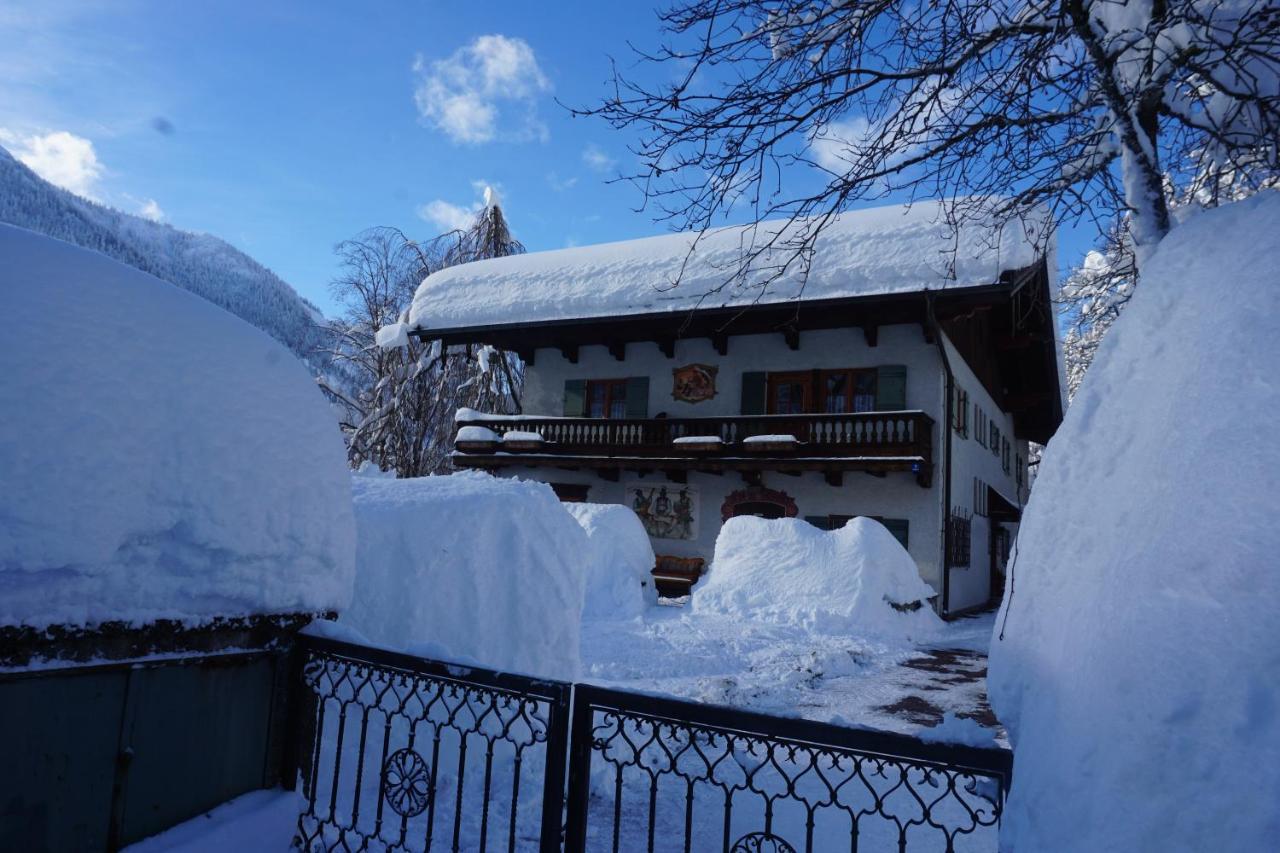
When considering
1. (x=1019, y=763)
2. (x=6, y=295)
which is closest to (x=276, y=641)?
(x=6, y=295)

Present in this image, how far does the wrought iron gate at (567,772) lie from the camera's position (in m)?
2.09

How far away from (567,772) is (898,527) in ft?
48.7

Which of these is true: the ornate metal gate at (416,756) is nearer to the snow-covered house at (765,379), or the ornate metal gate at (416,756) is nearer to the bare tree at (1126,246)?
the bare tree at (1126,246)

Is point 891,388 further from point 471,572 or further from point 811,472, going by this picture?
point 471,572

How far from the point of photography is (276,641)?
2914 mm

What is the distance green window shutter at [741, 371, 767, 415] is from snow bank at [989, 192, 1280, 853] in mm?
16220

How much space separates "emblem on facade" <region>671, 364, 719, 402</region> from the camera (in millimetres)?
18859

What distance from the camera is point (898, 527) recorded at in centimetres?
1639

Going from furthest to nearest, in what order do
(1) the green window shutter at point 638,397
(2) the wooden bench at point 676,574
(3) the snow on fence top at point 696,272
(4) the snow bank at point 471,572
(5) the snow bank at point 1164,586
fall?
(1) the green window shutter at point 638,397
(2) the wooden bench at point 676,574
(3) the snow on fence top at point 696,272
(4) the snow bank at point 471,572
(5) the snow bank at point 1164,586

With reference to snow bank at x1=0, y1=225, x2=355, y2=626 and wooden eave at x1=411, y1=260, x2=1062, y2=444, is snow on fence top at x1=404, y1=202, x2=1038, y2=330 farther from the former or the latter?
snow bank at x1=0, y1=225, x2=355, y2=626

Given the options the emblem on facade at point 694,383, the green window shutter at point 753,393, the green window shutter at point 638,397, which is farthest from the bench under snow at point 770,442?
the green window shutter at point 638,397

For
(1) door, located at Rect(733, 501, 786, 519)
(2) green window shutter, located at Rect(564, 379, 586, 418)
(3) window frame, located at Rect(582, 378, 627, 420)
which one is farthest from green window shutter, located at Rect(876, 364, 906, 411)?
(2) green window shutter, located at Rect(564, 379, 586, 418)

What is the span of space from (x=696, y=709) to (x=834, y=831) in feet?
8.02

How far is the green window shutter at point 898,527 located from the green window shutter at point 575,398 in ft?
27.4
